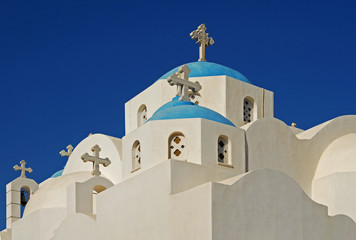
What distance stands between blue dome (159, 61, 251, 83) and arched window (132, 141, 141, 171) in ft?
13.6

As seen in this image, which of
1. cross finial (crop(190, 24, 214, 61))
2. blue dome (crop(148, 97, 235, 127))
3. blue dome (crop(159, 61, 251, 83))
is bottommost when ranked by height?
blue dome (crop(148, 97, 235, 127))

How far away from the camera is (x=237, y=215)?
10914 mm

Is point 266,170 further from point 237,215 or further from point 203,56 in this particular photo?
point 203,56

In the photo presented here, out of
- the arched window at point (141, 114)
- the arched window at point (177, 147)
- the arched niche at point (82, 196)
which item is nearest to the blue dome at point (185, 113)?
the arched window at point (177, 147)

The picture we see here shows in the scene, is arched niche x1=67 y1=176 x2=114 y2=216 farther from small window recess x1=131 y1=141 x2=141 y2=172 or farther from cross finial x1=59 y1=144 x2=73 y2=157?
cross finial x1=59 y1=144 x2=73 y2=157

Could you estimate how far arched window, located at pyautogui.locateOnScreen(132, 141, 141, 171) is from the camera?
508 inches

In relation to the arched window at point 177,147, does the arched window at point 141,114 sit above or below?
above

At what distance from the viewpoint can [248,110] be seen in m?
16.9

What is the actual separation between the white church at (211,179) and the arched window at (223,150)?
0.02 meters

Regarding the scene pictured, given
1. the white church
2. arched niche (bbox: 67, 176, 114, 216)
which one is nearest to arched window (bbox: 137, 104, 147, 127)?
the white church

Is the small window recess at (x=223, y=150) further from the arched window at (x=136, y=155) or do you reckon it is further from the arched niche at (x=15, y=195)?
the arched niche at (x=15, y=195)

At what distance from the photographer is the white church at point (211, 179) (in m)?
11.1

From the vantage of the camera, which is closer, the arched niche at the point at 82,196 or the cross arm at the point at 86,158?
the arched niche at the point at 82,196

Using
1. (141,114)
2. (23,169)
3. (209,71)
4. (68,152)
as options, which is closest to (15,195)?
(23,169)
